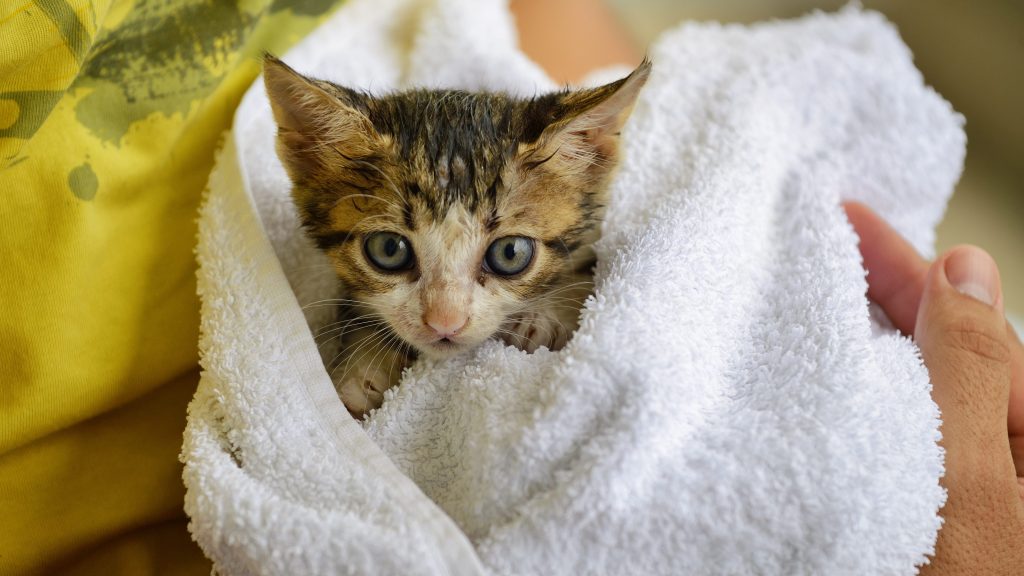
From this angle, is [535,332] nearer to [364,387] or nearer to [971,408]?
[364,387]

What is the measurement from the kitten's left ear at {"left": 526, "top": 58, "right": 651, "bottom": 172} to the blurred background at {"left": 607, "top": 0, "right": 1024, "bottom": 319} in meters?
1.20

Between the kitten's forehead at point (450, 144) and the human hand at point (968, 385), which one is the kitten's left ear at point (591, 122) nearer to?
the kitten's forehead at point (450, 144)

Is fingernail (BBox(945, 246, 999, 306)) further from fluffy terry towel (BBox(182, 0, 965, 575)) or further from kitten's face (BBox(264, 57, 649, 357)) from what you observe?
kitten's face (BBox(264, 57, 649, 357))

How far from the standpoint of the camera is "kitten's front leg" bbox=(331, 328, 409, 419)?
995 mm

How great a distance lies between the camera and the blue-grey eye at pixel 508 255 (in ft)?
3.24

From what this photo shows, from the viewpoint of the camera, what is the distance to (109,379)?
951mm

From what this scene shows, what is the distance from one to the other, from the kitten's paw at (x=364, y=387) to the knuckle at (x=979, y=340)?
2.62ft

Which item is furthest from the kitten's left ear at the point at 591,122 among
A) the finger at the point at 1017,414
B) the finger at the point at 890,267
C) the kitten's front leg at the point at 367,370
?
the finger at the point at 1017,414

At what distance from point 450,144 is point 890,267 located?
0.78m

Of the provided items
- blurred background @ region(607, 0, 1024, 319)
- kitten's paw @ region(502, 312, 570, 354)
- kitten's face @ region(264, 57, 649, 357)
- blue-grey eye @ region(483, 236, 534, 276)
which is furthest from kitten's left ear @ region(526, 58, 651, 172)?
blurred background @ region(607, 0, 1024, 319)

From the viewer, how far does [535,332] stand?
1023 millimetres

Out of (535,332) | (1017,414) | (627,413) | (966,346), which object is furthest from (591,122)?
(1017,414)

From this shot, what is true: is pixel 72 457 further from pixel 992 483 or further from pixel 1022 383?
pixel 1022 383

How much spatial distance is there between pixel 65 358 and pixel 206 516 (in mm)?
310
